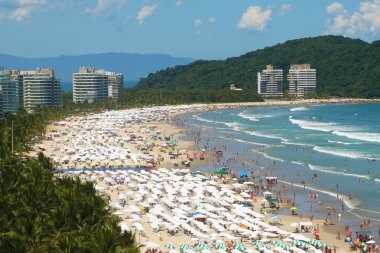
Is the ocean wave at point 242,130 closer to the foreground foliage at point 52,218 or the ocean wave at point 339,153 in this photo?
the ocean wave at point 339,153

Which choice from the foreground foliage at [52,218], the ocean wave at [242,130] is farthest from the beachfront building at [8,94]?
the foreground foliage at [52,218]

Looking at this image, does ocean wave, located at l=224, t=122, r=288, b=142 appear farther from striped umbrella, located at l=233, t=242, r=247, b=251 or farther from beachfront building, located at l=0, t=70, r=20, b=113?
striped umbrella, located at l=233, t=242, r=247, b=251

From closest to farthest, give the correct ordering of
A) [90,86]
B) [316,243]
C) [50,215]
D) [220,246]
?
[50,215]
[220,246]
[316,243]
[90,86]

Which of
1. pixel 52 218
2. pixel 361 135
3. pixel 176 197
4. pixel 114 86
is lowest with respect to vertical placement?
pixel 176 197

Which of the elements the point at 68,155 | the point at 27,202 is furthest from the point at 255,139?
the point at 27,202

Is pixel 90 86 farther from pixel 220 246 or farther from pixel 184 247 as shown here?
pixel 220 246

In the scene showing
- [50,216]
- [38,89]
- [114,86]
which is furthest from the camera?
[114,86]

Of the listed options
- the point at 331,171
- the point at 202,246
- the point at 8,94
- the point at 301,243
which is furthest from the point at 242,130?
the point at 202,246
